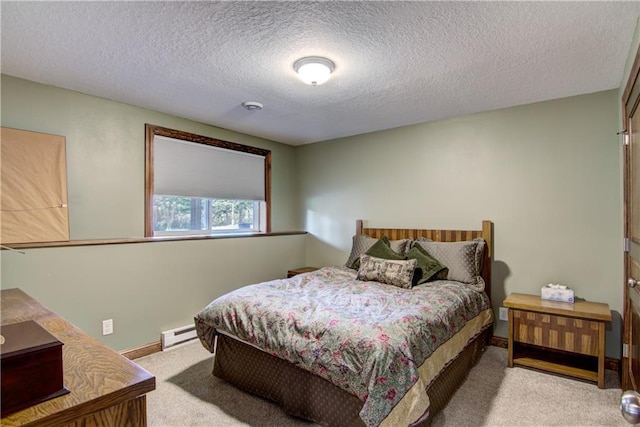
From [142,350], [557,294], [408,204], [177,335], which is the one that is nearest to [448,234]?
[408,204]

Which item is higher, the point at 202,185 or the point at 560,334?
the point at 202,185

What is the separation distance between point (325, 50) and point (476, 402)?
2541mm

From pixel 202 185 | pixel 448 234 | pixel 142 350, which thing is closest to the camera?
pixel 142 350

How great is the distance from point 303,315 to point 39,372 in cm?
150

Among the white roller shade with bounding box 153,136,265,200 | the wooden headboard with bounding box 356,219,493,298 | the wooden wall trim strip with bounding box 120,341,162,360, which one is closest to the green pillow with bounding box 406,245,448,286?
the wooden headboard with bounding box 356,219,493,298

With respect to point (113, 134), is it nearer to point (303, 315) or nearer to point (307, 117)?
point (307, 117)

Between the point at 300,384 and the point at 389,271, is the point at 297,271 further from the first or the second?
the point at 300,384

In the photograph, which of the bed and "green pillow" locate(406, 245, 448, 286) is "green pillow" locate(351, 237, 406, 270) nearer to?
the bed

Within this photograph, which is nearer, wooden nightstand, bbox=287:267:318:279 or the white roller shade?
the white roller shade

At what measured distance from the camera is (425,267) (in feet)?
10.3

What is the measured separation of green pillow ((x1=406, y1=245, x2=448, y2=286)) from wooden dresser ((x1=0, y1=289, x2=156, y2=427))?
8.43 feet

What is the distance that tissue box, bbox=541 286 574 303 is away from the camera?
9.05 ft

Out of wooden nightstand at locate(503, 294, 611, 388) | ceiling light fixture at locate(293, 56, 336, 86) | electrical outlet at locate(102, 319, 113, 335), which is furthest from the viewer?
electrical outlet at locate(102, 319, 113, 335)

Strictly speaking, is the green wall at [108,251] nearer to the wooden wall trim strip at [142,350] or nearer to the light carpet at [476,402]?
the wooden wall trim strip at [142,350]
